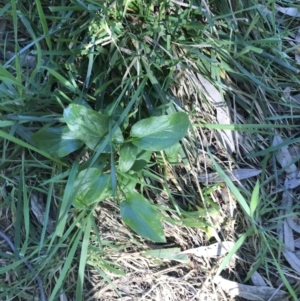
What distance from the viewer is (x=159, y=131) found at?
996 millimetres

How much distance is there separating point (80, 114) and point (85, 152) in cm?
14

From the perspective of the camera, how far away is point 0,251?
1.09 m

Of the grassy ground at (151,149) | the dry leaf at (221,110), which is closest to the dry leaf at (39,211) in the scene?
the grassy ground at (151,149)

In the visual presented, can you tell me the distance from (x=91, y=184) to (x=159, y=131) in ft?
0.61

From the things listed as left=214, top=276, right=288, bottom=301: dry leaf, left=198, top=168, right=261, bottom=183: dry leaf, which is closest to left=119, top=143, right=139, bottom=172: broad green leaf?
left=198, top=168, right=261, bottom=183: dry leaf

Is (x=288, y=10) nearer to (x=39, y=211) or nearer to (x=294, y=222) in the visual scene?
(x=294, y=222)

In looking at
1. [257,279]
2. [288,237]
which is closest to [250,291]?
[257,279]

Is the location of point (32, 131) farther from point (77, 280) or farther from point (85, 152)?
point (77, 280)

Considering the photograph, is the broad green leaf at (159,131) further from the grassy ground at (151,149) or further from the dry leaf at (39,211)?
the dry leaf at (39,211)

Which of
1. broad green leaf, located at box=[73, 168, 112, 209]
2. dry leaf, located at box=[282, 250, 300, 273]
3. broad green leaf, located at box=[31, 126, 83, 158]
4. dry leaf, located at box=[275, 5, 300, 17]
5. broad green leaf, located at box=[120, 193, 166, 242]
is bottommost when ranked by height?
dry leaf, located at box=[282, 250, 300, 273]

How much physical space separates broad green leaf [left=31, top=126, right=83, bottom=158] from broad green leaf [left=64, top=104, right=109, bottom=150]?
3cm

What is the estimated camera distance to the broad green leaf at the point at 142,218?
993mm

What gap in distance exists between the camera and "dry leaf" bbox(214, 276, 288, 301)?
1.14m

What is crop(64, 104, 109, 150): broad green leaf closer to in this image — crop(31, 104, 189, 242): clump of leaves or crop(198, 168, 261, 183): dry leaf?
crop(31, 104, 189, 242): clump of leaves
